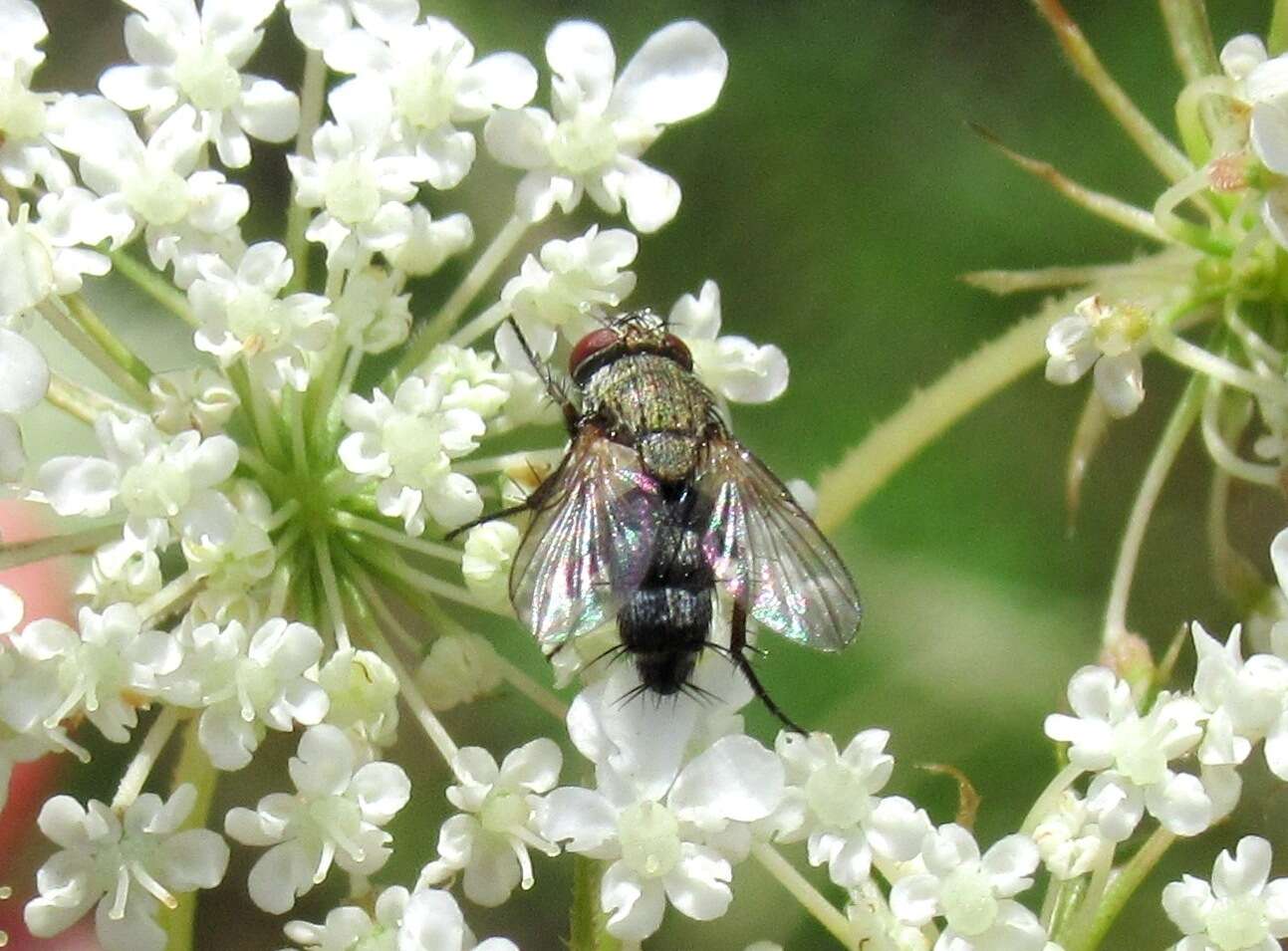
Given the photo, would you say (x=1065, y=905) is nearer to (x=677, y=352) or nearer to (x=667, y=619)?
(x=667, y=619)

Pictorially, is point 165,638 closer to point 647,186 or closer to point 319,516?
point 319,516

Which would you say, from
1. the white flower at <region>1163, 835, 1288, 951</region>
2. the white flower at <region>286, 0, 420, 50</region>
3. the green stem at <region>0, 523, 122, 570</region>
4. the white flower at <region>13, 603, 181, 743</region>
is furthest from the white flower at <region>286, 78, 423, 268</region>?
the white flower at <region>1163, 835, 1288, 951</region>

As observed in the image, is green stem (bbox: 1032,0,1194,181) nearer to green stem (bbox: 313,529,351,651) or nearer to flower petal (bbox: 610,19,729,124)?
flower petal (bbox: 610,19,729,124)

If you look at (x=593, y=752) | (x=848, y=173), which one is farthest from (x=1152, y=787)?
(x=848, y=173)

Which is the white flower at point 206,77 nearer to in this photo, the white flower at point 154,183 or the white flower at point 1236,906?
the white flower at point 154,183

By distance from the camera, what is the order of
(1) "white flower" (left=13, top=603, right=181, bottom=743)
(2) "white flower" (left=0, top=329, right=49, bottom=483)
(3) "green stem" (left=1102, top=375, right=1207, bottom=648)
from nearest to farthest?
(2) "white flower" (left=0, top=329, right=49, bottom=483) < (1) "white flower" (left=13, top=603, right=181, bottom=743) < (3) "green stem" (left=1102, top=375, right=1207, bottom=648)

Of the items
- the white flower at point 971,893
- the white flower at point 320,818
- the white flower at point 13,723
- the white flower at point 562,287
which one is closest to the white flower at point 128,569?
the white flower at point 13,723
